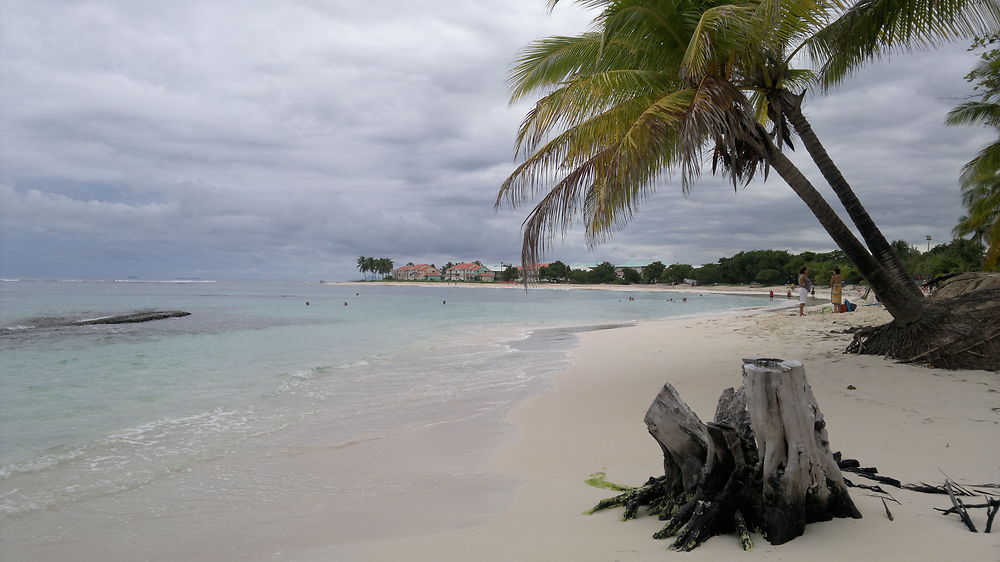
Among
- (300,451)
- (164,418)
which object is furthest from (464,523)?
(164,418)

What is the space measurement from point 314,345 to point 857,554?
1610 cm

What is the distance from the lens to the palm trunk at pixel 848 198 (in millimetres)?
7812

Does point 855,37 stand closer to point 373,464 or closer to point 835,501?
point 835,501

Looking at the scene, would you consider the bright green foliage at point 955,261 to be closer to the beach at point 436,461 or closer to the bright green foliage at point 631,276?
the beach at point 436,461

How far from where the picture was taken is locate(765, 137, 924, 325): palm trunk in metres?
7.77

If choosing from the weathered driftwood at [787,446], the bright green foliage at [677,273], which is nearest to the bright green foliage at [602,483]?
the weathered driftwood at [787,446]

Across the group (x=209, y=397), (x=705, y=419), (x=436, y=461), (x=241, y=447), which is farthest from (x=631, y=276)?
(x=436, y=461)

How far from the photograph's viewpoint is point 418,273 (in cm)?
18375

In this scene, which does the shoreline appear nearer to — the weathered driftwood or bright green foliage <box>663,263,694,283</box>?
bright green foliage <box>663,263,694,283</box>

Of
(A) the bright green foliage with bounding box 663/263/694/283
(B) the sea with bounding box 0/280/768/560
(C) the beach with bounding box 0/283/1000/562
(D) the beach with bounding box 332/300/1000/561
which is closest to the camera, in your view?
(D) the beach with bounding box 332/300/1000/561

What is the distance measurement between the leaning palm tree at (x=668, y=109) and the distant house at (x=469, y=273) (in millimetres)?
150544

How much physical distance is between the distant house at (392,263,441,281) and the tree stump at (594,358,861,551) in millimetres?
178439

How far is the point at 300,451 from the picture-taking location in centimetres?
568

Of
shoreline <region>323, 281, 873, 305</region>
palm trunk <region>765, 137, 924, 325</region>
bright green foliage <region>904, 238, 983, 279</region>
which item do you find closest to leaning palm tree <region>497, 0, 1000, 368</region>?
palm trunk <region>765, 137, 924, 325</region>
